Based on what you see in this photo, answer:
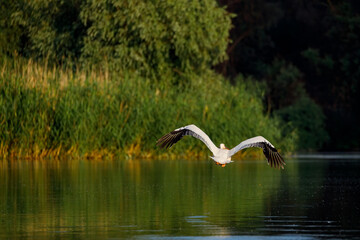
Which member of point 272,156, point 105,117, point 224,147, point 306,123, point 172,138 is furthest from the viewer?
point 306,123

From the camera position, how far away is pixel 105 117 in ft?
104

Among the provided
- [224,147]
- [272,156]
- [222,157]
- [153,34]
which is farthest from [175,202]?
[153,34]

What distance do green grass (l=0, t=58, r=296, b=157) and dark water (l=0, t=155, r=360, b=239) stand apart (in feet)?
8.27

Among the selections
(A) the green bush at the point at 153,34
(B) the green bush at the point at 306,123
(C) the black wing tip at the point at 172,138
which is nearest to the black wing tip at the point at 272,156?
(C) the black wing tip at the point at 172,138

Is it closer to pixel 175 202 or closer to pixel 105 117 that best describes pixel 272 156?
pixel 175 202

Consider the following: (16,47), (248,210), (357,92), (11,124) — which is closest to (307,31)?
(357,92)

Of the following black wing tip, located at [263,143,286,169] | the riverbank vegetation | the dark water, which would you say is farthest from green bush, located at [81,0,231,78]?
black wing tip, located at [263,143,286,169]

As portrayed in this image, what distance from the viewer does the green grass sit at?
3023 centimetres

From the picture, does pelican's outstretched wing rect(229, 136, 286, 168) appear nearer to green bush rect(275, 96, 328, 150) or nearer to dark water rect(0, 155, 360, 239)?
dark water rect(0, 155, 360, 239)

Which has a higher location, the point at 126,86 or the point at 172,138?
the point at 126,86

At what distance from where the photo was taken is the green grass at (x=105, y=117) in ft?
99.2

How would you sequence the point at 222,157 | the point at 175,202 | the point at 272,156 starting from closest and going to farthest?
the point at 175,202 < the point at 222,157 < the point at 272,156

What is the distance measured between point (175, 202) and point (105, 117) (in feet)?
47.7

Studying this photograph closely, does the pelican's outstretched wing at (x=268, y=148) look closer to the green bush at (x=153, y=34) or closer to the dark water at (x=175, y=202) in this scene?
the dark water at (x=175, y=202)
